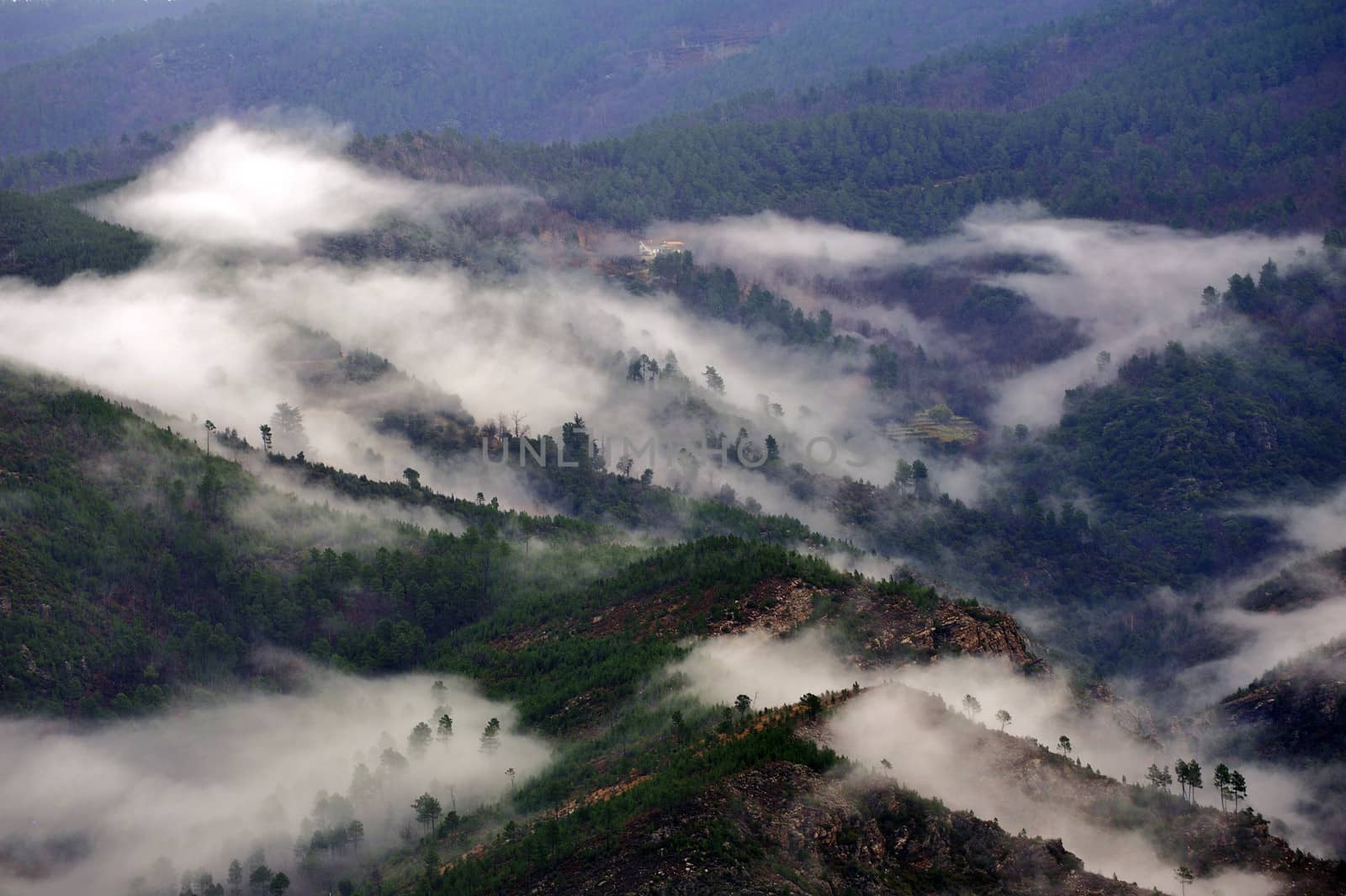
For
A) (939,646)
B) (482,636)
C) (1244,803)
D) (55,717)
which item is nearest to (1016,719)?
(939,646)

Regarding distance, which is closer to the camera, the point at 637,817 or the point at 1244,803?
the point at 637,817

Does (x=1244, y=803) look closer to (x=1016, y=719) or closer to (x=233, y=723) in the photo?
(x=1016, y=719)

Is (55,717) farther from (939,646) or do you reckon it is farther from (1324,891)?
(1324,891)

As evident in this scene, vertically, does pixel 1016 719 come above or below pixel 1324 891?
above

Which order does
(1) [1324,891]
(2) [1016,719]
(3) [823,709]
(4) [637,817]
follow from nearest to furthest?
(1) [1324,891], (4) [637,817], (3) [823,709], (2) [1016,719]

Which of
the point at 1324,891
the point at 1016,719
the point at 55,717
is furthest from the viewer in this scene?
the point at 55,717

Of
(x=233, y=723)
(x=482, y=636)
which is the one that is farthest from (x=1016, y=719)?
(x=233, y=723)
